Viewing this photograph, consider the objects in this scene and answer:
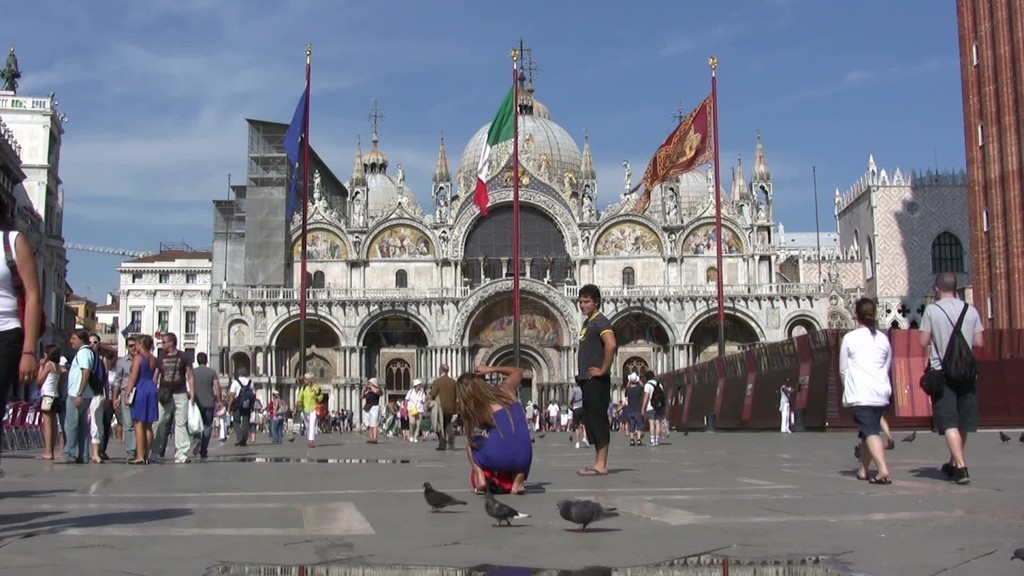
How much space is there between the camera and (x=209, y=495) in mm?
9156

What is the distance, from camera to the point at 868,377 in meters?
9.70

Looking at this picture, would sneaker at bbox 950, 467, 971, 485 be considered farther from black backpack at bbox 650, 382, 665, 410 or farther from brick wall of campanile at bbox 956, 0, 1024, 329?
brick wall of campanile at bbox 956, 0, 1024, 329

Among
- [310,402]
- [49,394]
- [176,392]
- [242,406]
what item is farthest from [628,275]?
[49,394]

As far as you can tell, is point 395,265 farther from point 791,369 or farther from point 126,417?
point 126,417

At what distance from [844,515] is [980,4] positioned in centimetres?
4493

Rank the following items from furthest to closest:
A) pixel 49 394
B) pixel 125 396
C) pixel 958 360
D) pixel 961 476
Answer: pixel 125 396 < pixel 49 394 < pixel 958 360 < pixel 961 476

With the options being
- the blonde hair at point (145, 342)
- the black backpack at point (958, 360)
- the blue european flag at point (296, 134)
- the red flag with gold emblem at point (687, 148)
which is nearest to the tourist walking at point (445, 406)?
the blonde hair at point (145, 342)

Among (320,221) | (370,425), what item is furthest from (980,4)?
(370,425)

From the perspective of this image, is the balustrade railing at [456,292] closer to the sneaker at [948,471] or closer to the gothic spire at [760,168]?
the gothic spire at [760,168]

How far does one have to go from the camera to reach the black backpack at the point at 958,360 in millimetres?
9562

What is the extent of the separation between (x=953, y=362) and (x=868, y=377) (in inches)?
27.6

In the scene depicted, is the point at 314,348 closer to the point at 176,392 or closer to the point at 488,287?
the point at 488,287

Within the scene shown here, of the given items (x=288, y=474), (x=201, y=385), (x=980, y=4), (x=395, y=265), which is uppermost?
(x=980, y=4)

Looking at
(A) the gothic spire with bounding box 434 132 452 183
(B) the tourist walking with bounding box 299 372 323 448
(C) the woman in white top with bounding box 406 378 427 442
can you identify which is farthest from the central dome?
(B) the tourist walking with bounding box 299 372 323 448
